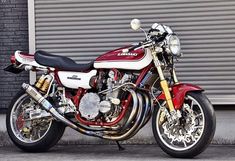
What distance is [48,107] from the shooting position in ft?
26.2

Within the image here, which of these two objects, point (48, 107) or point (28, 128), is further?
point (28, 128)

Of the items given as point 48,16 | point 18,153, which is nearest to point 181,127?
point 18,153

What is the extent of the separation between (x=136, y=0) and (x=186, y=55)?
42.0 inches

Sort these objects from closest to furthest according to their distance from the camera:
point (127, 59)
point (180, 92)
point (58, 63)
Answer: point (180, 92) < point (127, 59) < point (58, 63)

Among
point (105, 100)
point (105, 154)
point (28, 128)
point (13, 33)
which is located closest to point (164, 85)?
point (105, 100)

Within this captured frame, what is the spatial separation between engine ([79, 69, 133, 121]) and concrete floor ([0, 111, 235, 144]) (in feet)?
4.03

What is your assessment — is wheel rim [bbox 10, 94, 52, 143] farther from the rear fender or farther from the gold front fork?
the gold front fork

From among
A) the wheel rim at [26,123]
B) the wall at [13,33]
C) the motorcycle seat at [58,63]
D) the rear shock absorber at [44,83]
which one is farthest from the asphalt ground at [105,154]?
the motorcycle seat at [58,63]

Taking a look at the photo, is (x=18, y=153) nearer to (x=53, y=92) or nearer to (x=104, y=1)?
(x=53, y=92)

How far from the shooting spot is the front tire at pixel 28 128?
26.7 feet

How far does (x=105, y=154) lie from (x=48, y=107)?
3.06ft

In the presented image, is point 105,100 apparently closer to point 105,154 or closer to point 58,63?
point 105,154

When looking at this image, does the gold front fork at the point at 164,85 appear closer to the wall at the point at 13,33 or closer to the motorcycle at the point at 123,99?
the motorcycle at the point at 123,99

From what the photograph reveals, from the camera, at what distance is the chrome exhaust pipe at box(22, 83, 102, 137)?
7.87 meters
